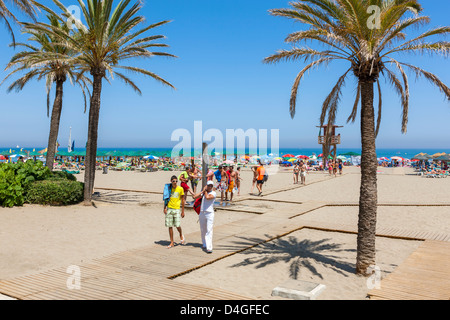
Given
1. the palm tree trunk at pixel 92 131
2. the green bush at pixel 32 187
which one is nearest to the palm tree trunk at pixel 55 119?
the green bush at pixel 32 187

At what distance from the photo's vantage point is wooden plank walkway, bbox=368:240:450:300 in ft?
15.7

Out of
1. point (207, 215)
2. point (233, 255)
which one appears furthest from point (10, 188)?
point (233, 255)

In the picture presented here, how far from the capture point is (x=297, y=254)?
7.54m

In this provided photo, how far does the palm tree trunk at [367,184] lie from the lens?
6.11 meters

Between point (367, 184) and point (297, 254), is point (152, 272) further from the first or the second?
point (367, 184)

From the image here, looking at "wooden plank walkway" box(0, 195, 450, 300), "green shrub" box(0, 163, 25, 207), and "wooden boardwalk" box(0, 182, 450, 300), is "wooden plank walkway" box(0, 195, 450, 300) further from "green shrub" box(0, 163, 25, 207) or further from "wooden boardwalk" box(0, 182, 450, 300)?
"green shrub" box(0, 163, 25, 207)

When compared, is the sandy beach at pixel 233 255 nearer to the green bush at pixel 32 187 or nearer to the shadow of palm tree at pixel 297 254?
the shadow of palm tree at pixel 297 254

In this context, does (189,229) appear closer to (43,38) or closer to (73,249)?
(73,249)

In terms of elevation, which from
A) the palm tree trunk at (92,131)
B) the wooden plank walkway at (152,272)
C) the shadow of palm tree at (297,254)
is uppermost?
the palm tree trunk at (92,131)

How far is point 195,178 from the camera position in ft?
44.8

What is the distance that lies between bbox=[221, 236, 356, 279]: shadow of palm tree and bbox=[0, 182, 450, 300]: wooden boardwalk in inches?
10.2

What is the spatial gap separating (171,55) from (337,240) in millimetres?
9927

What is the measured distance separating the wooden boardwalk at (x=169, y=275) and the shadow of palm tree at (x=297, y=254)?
0.85ft

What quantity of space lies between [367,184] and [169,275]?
3816mm
